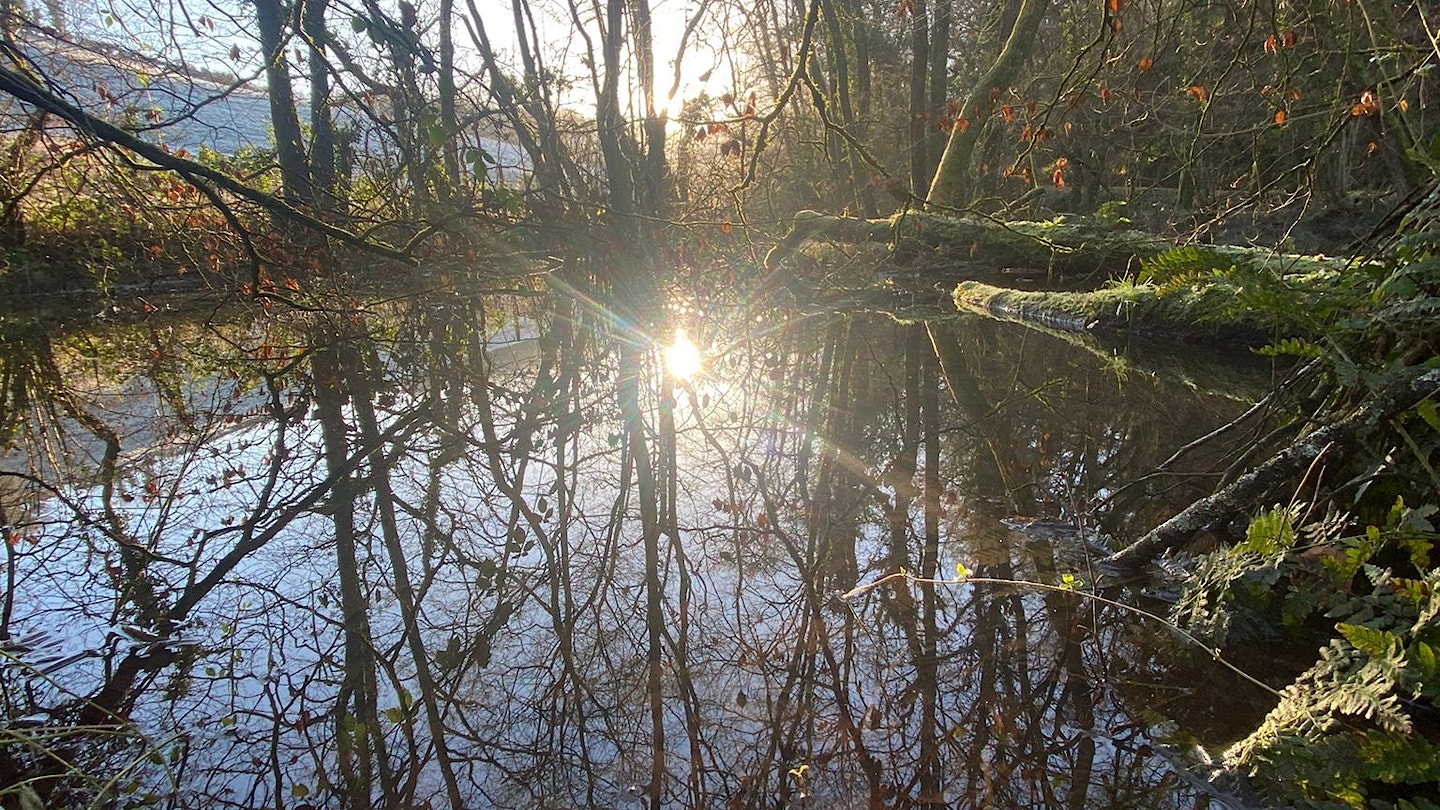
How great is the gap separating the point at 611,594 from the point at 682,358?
3613 mm

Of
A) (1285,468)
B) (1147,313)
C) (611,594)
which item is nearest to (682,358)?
(1147,313)

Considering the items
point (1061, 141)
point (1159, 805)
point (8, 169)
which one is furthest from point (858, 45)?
point (1159, 805)

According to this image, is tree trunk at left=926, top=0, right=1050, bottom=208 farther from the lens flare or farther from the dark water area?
the dark water area

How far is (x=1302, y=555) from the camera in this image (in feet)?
5.63

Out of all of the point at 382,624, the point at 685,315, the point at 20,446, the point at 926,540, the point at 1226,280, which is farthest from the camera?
the point at 685,315

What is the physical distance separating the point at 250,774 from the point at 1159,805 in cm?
179

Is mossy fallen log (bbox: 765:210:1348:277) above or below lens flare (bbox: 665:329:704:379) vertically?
above

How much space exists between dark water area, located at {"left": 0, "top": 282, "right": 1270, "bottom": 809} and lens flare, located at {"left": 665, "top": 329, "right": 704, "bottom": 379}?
1.83 feet

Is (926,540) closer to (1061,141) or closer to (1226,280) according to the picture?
(1226,280)

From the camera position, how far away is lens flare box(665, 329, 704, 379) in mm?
5416

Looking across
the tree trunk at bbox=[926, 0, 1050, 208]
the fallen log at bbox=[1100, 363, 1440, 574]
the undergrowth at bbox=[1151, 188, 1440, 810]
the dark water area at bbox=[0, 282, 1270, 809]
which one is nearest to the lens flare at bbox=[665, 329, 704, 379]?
the dark water area at bbox=[0, 282, 1270, 809]

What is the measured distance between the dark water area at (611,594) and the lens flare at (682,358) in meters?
0.56

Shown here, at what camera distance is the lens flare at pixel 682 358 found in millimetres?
5416

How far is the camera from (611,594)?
8.19 feet
